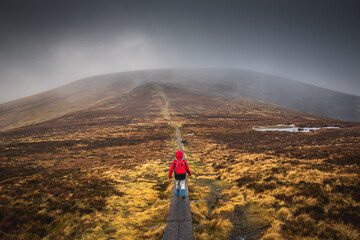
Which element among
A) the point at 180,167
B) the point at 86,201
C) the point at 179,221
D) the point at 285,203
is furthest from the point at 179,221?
the point at 86,201

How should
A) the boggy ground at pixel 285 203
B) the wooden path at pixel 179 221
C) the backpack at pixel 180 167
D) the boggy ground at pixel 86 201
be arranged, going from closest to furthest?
the boggy ground at pixel 285 203
the wooden path at pixel 179 221
the boggy ground at pixel 86 201
the backpack at pixel 180 167

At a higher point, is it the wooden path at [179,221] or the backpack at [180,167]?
the backpack at [180,167]

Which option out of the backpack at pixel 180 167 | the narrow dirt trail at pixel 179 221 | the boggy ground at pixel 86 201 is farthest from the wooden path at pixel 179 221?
the backpack at pixel 180 167

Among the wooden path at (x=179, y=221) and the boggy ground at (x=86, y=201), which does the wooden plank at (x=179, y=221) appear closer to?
the wooden path at (x=179, y=221)

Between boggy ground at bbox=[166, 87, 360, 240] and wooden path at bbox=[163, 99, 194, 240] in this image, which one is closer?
boggy ground at bbox=[166, 87, 360, 240]

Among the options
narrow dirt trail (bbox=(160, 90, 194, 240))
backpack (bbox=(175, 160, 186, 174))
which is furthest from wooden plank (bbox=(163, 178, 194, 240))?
backpack (bbox=(175, 160, 186, 174))

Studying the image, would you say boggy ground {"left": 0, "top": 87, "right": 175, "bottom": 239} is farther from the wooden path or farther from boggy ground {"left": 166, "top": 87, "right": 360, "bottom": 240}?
boggy ground {"left": 166, "top": 87, "right": 360, "bottom": 240}

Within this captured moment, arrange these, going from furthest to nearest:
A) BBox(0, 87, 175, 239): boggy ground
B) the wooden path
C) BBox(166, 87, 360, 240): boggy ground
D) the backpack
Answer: the backpack
BBox(0, 87, 175, 239): boggy ground
the wooden path
BBox(166, 87, 360, 240): boggy ground

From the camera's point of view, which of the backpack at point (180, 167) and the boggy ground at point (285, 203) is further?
the backpack at point (180, 167)

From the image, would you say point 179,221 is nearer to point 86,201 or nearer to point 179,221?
point 179,221

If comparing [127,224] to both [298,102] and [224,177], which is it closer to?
[224,177]

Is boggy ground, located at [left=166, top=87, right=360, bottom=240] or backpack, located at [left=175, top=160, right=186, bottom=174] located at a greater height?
backpack, located at [left=175, top=160, right=186, bottom=174]

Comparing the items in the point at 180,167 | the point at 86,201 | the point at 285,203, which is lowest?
the point at 285,203

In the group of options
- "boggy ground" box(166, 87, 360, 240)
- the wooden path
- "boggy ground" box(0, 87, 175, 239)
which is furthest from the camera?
"boggy ground" box(0, 87, 175, 239)
